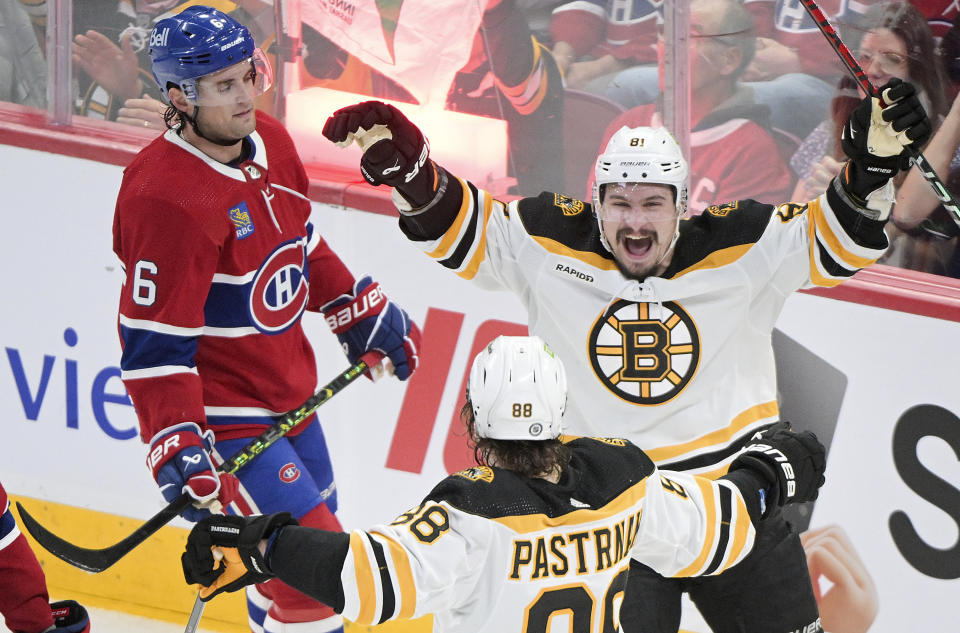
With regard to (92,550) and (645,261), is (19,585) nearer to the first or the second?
(92,550)

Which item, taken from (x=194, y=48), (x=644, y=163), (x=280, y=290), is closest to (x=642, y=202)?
(x=644, y=163)

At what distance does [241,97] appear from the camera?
Result: 2531 millimetres

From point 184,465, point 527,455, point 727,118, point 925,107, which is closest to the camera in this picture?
point 527,455

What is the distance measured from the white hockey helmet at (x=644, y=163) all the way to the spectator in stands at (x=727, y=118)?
888 mm

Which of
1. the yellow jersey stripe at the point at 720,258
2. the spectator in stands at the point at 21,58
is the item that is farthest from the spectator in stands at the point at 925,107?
the spectator in stands at the point at 21,58

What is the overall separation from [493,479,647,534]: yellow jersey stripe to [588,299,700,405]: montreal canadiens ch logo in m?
0.52

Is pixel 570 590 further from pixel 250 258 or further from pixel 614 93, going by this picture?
pixel 614 93

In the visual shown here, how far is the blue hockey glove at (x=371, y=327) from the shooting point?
291 cm

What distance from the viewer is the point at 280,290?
2.65m

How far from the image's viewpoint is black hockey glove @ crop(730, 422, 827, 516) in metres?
2.09

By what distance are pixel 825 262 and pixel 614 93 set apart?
1.09 metres

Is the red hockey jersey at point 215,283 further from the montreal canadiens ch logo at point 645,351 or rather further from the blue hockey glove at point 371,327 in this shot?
the montreal canadiens ch logo at point 645,351

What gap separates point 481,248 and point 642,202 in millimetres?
362

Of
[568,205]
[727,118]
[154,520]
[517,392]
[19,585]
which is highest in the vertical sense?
[727,118]
